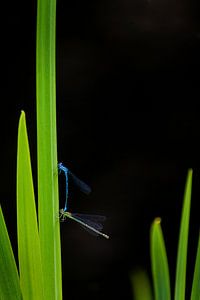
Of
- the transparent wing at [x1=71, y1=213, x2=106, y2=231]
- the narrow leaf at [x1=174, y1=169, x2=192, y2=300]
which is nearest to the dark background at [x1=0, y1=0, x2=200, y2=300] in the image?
the transparent wing at [x1=71, y1=213, x2=106, y2=231]

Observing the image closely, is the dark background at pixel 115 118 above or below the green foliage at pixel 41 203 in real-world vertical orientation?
above

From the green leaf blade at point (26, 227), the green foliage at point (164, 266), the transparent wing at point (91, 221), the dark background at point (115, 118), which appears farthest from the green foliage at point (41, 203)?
the dark background at point (115, 118)

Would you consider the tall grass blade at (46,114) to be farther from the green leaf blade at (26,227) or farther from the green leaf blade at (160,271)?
the green leaf blade at (160,271)

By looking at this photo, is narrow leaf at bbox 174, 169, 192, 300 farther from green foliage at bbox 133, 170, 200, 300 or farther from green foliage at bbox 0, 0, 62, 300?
green foliage at bbox 0, 0, 62, 300

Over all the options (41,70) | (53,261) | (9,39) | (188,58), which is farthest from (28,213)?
(188,58)

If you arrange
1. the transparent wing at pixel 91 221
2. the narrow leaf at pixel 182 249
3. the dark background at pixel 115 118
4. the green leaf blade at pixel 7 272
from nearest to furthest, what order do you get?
the green leaf blade at pixel 7 272 → the narrow leaf at pixel 182 249 → the transparent wing at pixel 91 221 → the dark background at pixel 115 118

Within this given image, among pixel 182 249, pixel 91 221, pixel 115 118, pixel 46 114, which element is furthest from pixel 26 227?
pixel 115 118

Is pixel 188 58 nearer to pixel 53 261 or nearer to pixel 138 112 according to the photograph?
pixel 138 112
